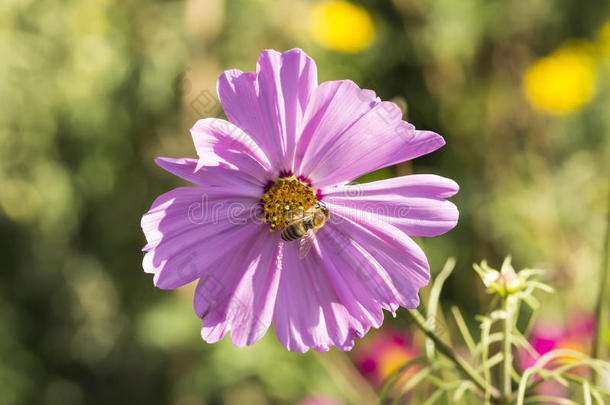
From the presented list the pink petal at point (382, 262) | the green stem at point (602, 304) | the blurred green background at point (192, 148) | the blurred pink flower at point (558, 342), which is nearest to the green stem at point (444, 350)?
the pink petal at point (382, 262)

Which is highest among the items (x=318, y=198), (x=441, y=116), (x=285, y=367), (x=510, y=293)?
(x=441, y=116)

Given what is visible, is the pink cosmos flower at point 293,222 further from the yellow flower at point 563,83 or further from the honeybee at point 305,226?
the yellow flower at point 563,83

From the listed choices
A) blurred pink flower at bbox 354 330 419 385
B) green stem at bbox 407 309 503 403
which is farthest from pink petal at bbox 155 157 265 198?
blurred pink flower at bbox 354 330 419 385

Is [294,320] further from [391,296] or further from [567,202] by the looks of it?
[567,202]

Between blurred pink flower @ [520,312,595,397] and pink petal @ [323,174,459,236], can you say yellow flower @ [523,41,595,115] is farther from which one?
pink petal @ [323,174,459,236]

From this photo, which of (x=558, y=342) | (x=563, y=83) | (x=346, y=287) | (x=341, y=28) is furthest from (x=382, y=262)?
(x=563, y=83)

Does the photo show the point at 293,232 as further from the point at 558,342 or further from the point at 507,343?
the point at 558,342

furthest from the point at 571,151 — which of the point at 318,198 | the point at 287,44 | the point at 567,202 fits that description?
the point at 318,198
